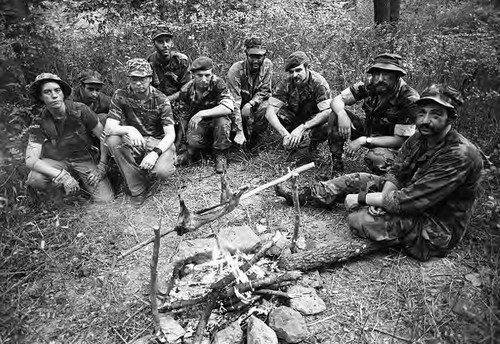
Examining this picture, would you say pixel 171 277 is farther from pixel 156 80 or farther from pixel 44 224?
pixel 156 80

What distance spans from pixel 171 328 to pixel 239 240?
1008 millimetres

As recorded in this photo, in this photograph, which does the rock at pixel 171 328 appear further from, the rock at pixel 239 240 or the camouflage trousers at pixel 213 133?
the camouflage trousers at pixel 213 133

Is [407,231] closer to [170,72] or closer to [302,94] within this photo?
[302,94]

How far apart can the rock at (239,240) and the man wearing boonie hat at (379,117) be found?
175cm

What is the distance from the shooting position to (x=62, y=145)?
450 centimetres

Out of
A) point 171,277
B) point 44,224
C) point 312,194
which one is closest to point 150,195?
point 44,224

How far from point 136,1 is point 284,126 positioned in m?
4.80

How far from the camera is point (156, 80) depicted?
18.3 feet

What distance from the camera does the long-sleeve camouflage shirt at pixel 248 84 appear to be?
17.5 ft

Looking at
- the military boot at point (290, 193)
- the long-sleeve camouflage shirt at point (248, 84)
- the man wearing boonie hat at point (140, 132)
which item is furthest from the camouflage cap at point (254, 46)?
the military boot at point (290, 193)

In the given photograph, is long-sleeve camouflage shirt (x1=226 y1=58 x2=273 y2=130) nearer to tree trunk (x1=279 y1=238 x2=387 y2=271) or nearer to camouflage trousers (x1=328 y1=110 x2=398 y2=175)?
camouflage trousers (x1=328 y1=110 x2=398 y2=175)

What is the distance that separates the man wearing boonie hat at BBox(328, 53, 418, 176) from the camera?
4.18 metres

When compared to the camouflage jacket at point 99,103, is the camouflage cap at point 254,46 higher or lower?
higher

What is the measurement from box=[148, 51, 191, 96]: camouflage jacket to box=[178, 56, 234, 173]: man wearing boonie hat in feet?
1.68
